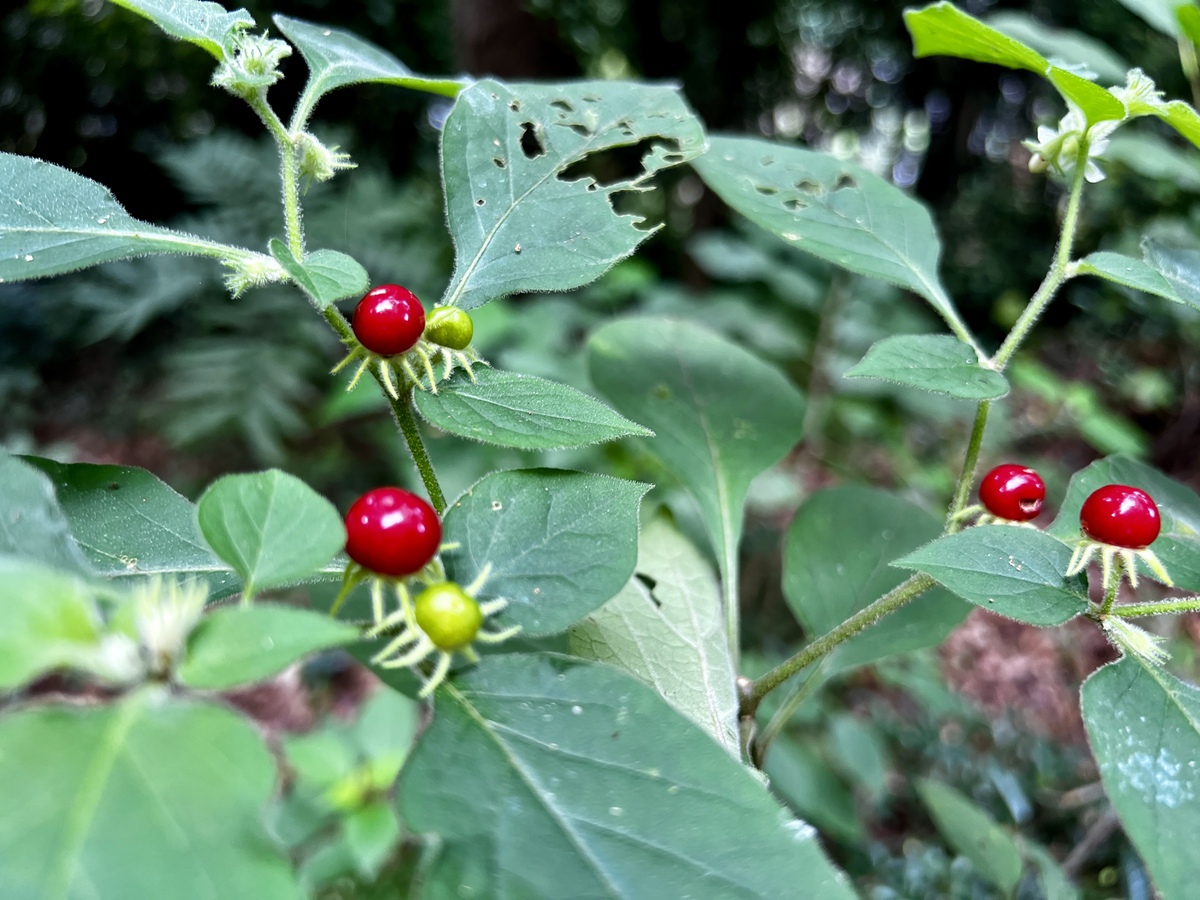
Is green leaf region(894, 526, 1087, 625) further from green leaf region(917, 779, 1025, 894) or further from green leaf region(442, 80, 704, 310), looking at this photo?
green leaf region(917, 779, 1025, 894)

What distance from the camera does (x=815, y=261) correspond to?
3.67 m

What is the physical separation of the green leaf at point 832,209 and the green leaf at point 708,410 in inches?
8.9

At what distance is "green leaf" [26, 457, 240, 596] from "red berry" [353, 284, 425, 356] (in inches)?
8.7

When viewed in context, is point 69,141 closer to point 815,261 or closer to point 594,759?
point 815,261

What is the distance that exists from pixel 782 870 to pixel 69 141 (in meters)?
6.95

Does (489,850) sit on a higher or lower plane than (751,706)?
higher

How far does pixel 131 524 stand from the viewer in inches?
24.0

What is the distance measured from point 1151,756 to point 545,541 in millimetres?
461

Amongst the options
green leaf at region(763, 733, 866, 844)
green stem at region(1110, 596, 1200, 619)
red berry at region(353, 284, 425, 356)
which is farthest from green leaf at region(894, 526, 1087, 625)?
green leaf at region(763, 733, 866, 844)

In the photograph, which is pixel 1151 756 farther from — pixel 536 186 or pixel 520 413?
pixel 536 186

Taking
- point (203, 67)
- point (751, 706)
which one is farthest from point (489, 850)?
point (203, 67)

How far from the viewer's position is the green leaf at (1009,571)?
56 centimetres

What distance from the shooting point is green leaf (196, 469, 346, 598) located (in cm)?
47

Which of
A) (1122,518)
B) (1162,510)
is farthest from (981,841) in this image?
(1122,518)
